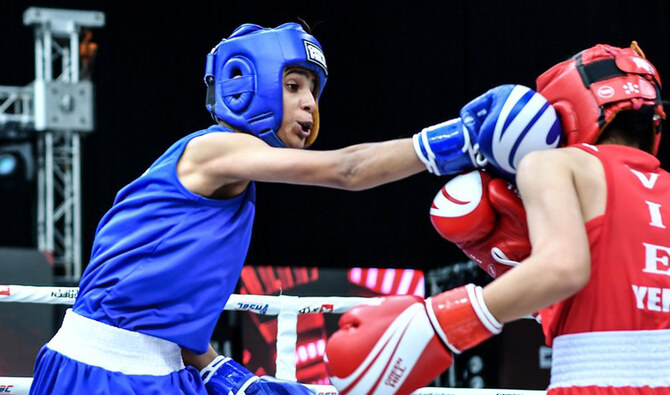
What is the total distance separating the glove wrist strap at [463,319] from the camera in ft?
4.76

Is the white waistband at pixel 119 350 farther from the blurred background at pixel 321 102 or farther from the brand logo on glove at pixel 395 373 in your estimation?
the blurred background at pixel 321 102

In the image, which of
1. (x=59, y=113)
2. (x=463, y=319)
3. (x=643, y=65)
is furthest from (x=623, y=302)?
(x=59, y=113)

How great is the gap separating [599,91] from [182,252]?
883 millimetres

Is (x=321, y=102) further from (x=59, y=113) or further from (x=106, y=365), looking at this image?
(x=106, y=365)

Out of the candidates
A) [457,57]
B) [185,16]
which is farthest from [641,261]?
[185,16]

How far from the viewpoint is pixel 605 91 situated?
175 centimetres

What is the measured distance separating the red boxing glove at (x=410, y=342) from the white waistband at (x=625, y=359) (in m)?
0.25

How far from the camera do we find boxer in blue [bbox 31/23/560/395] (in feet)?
6.26

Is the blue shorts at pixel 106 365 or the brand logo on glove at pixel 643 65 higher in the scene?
the brand logo on glove at pixel 643 65

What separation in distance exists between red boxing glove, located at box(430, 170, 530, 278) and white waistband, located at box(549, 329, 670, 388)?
11.1 inches

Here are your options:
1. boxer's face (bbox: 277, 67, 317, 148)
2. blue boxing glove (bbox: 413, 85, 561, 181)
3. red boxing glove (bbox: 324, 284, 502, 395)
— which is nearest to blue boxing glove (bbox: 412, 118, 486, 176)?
blue boxing glove (bbox: 413, 85, 561, 181)

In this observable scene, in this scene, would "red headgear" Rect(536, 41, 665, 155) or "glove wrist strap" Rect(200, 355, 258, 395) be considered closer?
"red headgear" Rect(536, 41, 665, 155)

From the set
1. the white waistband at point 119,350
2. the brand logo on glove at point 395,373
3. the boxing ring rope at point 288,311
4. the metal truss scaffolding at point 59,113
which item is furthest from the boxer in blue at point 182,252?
the metal truss scaffolding at point 59,113

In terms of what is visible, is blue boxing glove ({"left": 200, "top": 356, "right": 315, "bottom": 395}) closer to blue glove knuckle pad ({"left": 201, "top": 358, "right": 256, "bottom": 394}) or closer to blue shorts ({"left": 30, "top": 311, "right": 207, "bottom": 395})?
blue glove knuckle pad ({"left": 201, "top": 358, "right": 256, "bottom": 394})
